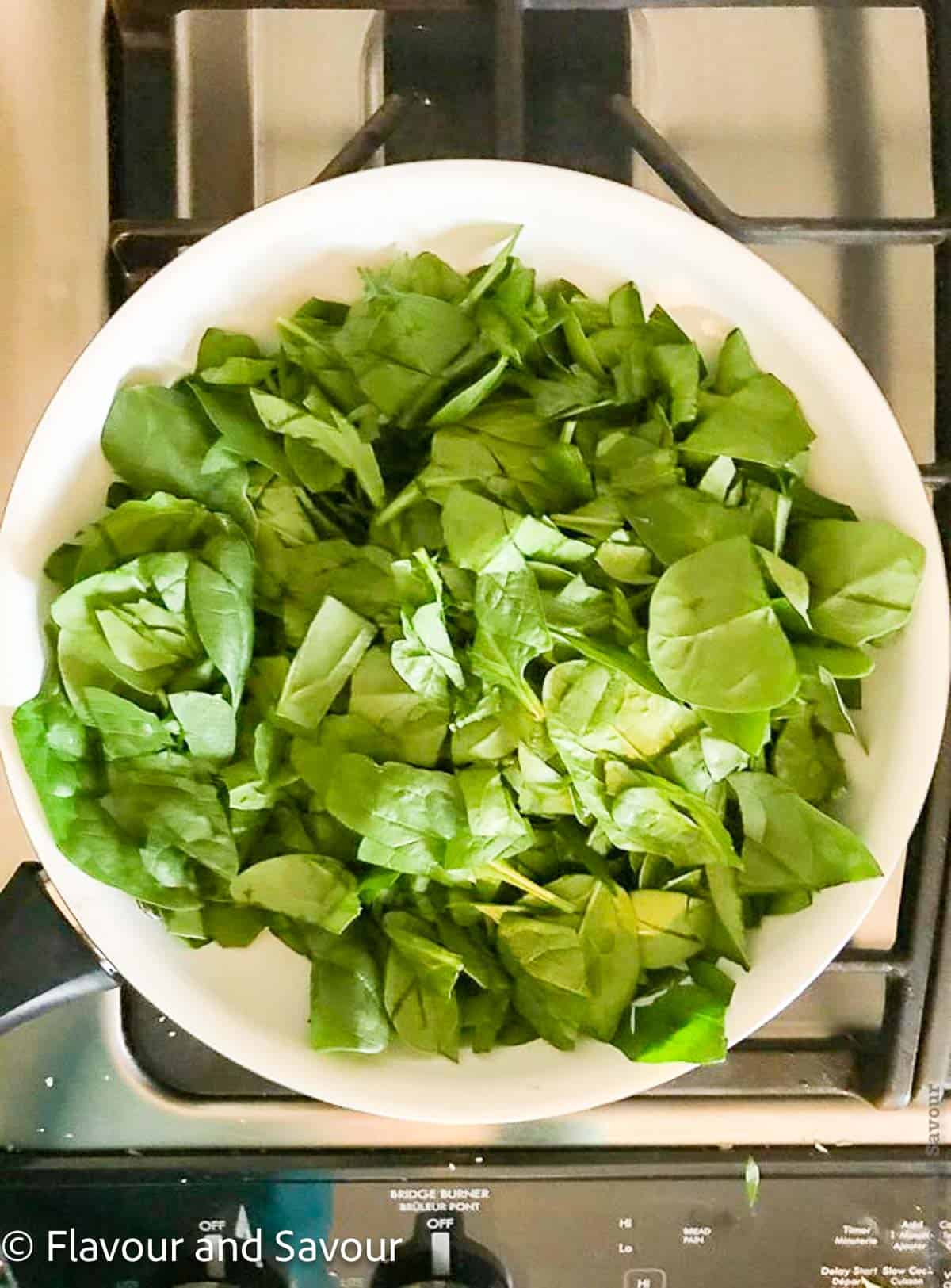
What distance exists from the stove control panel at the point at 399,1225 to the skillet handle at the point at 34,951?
107 mm

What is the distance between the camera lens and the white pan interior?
2.21 feet

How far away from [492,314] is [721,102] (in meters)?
0.23

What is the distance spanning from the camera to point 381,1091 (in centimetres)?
69

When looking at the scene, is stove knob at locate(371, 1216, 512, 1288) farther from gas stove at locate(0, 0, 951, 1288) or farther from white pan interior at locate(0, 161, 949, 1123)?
white pan interior at locate(0, 161, 949, 1123)

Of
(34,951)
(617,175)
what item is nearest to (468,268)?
(617,175)

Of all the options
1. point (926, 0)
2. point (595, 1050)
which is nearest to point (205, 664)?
point (595, 1050)

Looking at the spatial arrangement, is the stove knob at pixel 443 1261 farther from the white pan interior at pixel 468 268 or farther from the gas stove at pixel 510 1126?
the white pan interior at pixel 468 268

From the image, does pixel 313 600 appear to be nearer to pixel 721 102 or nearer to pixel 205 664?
pixel 205 664

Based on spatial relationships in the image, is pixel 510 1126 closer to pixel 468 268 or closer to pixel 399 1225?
pixel 399 1225

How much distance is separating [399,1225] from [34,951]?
0.83ft

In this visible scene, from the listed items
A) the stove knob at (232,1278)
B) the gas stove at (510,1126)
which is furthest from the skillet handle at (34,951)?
the stove knob at (232,1278)

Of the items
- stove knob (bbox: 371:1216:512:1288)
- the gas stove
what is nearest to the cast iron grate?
the gas stove

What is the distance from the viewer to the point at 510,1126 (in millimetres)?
785

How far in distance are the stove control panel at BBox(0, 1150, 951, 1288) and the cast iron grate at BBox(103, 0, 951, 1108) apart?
0.05 m
